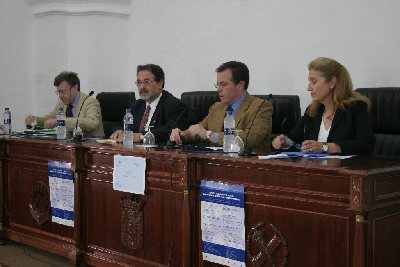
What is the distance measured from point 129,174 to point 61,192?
663mm

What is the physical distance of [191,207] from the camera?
254 centimetres

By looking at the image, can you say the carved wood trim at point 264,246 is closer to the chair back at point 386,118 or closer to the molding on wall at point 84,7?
the chair back at point 386,118

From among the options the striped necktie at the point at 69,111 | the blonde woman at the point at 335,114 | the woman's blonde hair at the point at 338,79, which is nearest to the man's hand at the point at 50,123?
the striped necktie at the point at 69,111

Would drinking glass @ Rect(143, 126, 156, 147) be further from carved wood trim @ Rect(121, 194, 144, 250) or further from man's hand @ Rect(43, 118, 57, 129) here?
man's hand @ Rect(43, 118, 57, 129)

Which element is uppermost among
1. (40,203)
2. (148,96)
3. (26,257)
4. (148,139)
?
(148,96)

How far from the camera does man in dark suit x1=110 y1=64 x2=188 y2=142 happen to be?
3.66 m

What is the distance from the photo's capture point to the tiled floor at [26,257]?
11.0 feet

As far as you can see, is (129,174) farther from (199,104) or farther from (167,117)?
(199,104)

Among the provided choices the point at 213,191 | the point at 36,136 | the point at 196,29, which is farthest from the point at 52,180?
the point at 196,29

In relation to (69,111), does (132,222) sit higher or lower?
lower

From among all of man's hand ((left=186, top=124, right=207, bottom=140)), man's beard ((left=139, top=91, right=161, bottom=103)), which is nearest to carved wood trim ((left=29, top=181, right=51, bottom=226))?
man's beard ((left=139, top=91, right=161, bottom=103))

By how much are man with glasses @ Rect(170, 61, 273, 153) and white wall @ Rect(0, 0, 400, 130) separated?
38.4 inches

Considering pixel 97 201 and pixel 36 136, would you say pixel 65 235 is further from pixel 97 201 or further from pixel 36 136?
pixel 36 136

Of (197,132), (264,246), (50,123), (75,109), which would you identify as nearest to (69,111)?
(75,109)
